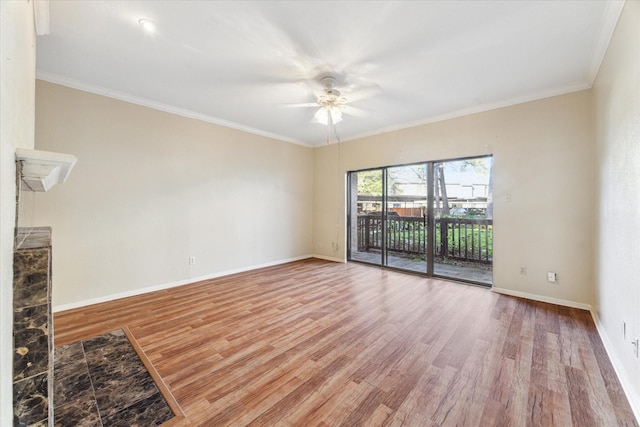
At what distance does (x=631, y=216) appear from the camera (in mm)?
1688

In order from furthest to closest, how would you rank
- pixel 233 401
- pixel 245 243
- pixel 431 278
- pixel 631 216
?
pixel 245 243 < pixel 431 278 < pixel 631 216 < pixel 233 401

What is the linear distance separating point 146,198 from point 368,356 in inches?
138

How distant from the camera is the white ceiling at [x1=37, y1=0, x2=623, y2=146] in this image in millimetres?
1894

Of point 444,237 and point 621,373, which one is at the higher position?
point 444,237

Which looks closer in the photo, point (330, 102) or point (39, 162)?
point (39, 162)

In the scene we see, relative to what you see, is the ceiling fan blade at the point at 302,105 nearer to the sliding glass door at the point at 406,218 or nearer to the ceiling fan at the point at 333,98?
the ceiling fan at the point at 333,98

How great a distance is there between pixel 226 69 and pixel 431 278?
13.7 ft

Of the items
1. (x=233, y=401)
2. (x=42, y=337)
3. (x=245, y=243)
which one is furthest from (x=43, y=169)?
(x=245, y=243)

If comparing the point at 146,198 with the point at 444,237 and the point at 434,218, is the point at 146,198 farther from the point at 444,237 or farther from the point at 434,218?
the point at 444,237

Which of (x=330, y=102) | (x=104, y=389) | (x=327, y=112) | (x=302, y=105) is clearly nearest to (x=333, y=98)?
(x=330, y=102)

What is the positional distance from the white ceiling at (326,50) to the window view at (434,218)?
3.53 feet

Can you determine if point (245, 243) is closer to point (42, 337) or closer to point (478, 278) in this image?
point (42, 337)

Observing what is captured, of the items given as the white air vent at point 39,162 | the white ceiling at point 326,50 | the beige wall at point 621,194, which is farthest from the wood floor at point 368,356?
the white ceiling at point 326,50

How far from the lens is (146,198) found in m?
3.53
